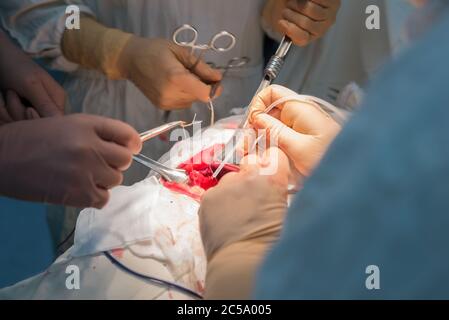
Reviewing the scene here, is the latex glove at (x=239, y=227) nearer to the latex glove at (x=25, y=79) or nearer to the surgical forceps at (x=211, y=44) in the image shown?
the surgical forceps at (x=211, y=44)

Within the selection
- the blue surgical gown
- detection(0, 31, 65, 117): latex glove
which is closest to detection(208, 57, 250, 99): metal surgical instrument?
detection(0, 31, 65, 117): latex glove

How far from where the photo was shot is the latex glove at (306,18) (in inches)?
65.5

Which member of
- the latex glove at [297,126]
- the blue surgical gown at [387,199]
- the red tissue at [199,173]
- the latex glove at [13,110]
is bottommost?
the latex glove at [13,110]

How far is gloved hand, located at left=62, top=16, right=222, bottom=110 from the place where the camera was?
1.66m

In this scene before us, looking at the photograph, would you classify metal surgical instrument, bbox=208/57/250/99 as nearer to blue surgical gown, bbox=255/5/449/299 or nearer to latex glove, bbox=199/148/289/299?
latex glove, bbox=199/148/289/299

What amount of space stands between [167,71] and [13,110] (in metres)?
0.48

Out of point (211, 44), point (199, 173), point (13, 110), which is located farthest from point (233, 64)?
point (13, 110)

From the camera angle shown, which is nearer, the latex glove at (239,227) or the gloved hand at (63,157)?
the latex glove at (239,227)

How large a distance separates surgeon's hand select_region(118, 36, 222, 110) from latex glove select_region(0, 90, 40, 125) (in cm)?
32

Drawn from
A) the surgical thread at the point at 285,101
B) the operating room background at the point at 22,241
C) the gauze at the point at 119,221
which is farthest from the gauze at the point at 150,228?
the operating room background at the point at 22,241

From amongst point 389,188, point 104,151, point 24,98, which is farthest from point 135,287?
point 24,98

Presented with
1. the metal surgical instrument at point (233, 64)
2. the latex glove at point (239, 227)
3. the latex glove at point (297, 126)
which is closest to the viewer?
the latex glove at point (239, 227)

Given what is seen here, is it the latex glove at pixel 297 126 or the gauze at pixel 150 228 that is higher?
the latex glove at pixel 297 126

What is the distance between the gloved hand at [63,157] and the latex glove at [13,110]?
0.38 meters
